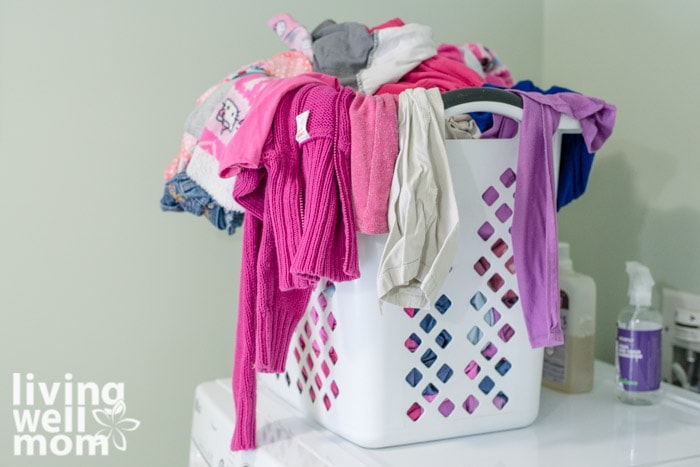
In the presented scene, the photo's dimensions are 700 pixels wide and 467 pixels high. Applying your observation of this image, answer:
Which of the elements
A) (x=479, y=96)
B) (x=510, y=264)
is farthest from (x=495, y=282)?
(x=479, y=96)

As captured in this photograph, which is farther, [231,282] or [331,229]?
[231,282]

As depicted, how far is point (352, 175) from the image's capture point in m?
0.84

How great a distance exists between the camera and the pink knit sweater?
828 mm

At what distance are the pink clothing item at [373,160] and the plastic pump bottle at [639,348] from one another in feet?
1.54

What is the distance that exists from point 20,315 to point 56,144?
0.99 ft

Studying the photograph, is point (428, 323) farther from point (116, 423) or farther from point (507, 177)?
point (116, 423)

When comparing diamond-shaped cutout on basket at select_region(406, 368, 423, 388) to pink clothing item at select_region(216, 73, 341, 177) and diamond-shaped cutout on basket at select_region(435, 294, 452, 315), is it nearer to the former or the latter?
diamond-shaped cutout on basket at select_region(435, 294, 452, 315)

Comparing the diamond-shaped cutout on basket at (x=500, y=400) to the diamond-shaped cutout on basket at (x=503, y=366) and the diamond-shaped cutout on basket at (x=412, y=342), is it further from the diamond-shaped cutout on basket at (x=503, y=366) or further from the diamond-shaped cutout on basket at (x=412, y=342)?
the diamond-shaped cutout on basket at (x=412, y=342)

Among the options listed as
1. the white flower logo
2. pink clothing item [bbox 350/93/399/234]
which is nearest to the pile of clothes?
pink clothing item [bbox 350/93/399/234]

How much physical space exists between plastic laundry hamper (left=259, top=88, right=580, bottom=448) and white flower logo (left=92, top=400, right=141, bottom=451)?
0.54 metres

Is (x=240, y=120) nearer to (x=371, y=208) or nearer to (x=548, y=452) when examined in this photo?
(x=371, y=208)

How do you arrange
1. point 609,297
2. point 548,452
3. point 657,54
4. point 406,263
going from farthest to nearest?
1. point 609,297
2. point 657,54
3. point 548,452
4. point 406,263

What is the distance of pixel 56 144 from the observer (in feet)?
4.29

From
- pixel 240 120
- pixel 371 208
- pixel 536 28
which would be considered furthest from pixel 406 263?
pixel 536 28
